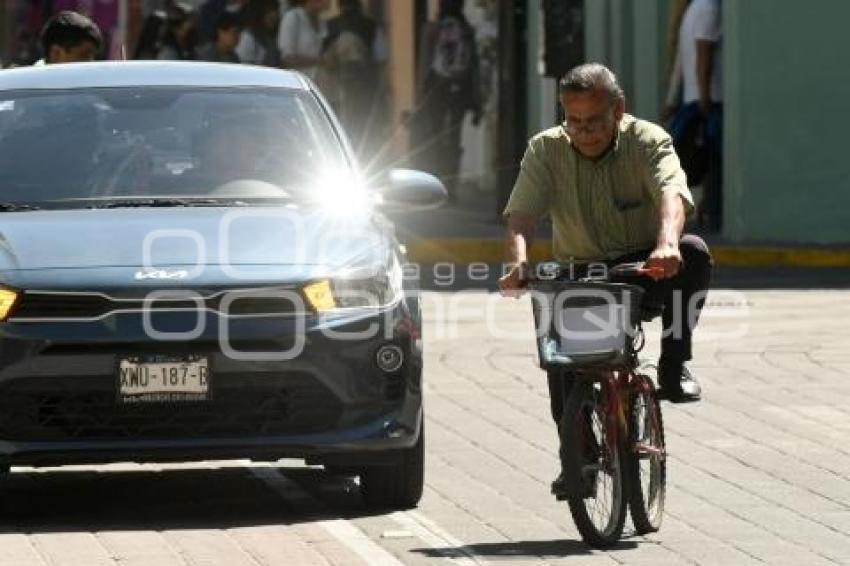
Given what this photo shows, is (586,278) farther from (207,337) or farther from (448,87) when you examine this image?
(448,87)

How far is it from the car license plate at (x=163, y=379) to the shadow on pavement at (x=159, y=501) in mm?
451

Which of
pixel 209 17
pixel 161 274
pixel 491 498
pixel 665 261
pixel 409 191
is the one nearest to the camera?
pixel 665 261

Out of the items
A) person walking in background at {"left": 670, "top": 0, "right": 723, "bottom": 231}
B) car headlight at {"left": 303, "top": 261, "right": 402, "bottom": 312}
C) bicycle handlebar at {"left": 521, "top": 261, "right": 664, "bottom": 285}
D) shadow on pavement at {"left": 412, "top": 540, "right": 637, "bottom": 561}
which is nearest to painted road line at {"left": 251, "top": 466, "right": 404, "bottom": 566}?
shadow on pavement at {"left": 412, "top": 540, "right": 637, "bottom": 561}

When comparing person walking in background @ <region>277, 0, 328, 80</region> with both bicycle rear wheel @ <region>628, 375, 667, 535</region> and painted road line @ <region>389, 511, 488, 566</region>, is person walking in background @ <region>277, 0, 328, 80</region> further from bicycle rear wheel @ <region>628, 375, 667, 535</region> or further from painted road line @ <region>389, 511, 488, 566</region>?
bicycle rear wheel @ <region>628, 375, 667, 535</region>

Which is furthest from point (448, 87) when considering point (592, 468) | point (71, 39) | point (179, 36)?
point (592, 468)

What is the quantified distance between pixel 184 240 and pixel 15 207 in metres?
0.80

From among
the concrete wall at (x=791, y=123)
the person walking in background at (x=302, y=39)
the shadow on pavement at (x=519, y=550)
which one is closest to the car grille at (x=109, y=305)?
the shadow on pavement at (x=519, y=550)

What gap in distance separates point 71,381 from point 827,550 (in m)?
2.52

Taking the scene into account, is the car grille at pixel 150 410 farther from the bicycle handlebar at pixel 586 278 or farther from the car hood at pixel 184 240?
the bicycle handlebar at pixel 586 278

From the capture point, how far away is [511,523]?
10422mm

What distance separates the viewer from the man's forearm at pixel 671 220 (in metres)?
9.77

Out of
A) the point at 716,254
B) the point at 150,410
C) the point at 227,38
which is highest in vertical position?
the point at 227,38

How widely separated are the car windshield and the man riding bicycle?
1.38 metres

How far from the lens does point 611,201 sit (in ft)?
33.4
